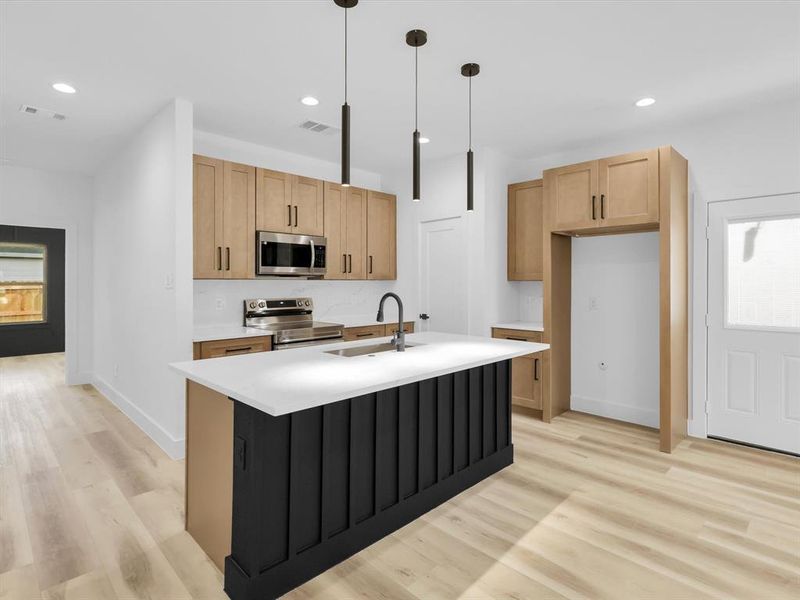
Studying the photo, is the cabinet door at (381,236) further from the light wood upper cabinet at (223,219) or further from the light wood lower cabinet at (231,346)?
the light wood lower cabinet at (231,346)

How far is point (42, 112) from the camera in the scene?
142 inches

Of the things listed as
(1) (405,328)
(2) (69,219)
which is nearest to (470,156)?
(1) (405,328)

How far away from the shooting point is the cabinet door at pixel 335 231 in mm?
4773

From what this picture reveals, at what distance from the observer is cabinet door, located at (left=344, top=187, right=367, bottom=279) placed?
4.98 m

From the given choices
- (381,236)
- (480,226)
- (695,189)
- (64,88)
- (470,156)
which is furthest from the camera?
(381,236)

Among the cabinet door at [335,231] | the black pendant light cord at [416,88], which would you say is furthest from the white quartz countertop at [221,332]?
the black pendant light cord at [416,88]

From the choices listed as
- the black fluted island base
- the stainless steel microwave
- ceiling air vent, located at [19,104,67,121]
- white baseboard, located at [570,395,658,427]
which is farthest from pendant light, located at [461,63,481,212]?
ceiling air vent, located at [19,104,67,121]

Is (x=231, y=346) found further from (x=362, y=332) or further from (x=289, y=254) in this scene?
(x=362, y=332)

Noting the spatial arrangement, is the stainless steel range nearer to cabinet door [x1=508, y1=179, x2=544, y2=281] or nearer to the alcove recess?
cabinet door [x1=508, y1=179, x2=544, y2=281]

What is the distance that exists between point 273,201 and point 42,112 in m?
1.87

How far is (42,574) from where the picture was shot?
6.68 ft

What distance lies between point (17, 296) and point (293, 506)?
880cm

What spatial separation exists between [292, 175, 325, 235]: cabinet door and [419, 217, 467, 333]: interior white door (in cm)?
120

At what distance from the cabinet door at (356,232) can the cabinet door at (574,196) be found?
200cm
